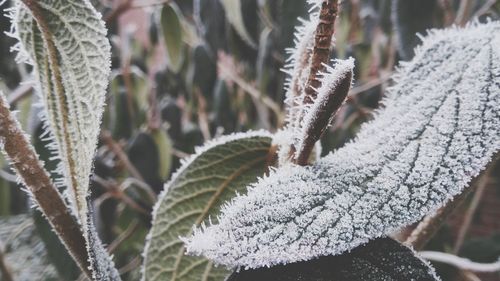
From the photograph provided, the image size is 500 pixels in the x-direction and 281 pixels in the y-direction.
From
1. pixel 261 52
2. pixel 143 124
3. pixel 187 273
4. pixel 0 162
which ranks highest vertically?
pixel 261 52

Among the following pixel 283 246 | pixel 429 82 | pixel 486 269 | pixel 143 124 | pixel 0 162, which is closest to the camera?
pixel 283 246

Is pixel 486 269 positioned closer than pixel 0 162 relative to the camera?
Yes

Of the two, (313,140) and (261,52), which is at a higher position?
(261,52)

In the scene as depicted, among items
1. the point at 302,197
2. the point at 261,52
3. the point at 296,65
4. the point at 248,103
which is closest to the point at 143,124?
the point at 248,103

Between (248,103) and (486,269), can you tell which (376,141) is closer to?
(486,269)

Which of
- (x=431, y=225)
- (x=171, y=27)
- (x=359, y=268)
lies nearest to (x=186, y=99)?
(x=171, y=27)

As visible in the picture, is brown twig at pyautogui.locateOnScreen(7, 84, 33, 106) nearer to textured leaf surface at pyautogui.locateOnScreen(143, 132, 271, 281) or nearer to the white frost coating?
textured leaf surface at pyautogui.locateOnScreen(143, 132, 271, 281)

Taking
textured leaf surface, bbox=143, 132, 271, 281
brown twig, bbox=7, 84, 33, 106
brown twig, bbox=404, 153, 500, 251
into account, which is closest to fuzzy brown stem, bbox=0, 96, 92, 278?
textured leaf surface, bbox=143, 132, 271, 281
